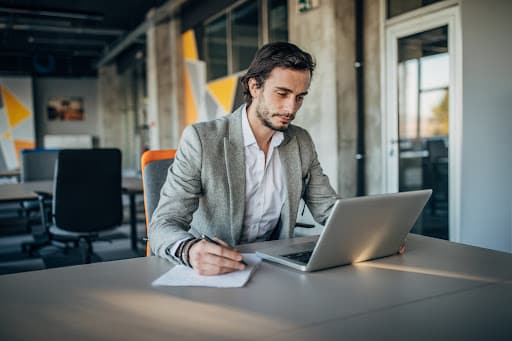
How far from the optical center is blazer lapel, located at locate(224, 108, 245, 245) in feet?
5.57

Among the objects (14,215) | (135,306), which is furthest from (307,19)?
(14,215)

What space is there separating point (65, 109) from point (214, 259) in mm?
Answer: 15075

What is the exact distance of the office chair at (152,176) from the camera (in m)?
1.94

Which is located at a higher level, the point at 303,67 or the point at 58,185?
the point at 303,67

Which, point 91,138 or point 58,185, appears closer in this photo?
point 58,185

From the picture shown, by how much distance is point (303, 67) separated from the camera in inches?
68.7

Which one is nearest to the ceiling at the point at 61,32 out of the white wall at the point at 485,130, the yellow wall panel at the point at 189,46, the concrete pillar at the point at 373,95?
the yellow wall panel at the point at 189,46

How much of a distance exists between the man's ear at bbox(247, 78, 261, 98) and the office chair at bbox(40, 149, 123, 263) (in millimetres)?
2147

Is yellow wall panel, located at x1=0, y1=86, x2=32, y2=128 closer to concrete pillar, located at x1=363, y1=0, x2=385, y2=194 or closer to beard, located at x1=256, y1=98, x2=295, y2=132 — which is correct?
concrete pillar, located at x1=363, y1=0, x2=385, y2=194

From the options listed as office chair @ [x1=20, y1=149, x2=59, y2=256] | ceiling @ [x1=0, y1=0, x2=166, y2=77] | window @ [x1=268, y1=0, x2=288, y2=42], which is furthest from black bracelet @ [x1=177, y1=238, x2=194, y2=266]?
ceiling @ [x1=0, y1=0, x2=166, y2=77]

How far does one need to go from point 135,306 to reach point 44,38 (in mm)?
13228

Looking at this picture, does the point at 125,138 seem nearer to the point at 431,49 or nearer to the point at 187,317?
the point at 431,49

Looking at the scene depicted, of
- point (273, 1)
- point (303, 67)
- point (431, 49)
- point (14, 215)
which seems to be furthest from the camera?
point (14, 215)

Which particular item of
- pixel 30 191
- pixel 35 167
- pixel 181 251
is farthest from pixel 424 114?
pixel 35 167
